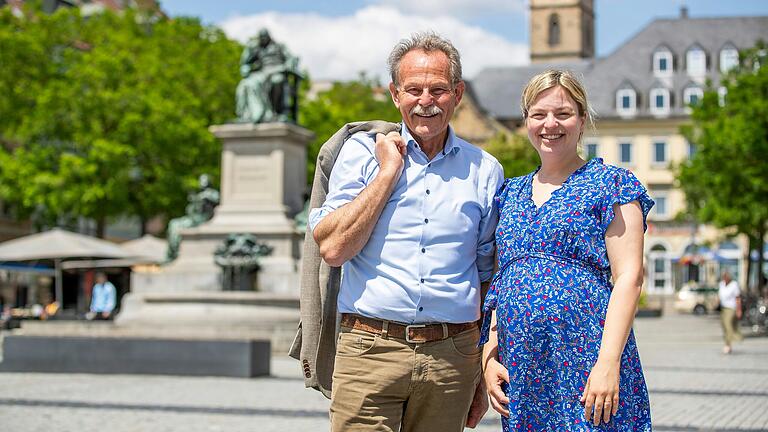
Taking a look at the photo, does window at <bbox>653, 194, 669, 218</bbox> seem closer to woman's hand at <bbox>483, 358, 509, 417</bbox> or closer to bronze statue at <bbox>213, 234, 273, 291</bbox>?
bronze statue at <bbox>213, 234, 273, 291</bbox>

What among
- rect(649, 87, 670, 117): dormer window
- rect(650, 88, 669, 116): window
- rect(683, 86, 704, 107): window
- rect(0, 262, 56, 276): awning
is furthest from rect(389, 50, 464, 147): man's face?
rect(650, 88, 669, 116): window

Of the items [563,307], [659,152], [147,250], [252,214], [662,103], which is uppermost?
[662,103]

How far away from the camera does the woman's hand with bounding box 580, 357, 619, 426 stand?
368 centimetres

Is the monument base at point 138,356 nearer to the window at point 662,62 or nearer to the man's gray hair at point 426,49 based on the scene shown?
the man's gray hair at point 426,49

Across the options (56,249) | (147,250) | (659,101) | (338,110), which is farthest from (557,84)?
(659,101)

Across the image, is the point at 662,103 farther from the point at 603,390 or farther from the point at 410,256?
the point at 603,390

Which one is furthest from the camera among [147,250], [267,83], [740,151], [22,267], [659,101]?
[659,101]

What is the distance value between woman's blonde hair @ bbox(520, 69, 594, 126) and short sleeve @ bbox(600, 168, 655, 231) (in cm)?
29

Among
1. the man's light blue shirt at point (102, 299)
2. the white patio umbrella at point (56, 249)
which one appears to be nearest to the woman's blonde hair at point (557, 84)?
the man's light blue shirt at point (102, 299)

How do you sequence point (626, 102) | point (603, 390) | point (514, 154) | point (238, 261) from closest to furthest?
1. point (603, 390)
2. point (238, 261)
3. point (514, 154)
4. point (626, 102)

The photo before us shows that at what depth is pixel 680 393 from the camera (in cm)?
1306

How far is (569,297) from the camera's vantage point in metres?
3.79

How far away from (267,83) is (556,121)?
1868cm

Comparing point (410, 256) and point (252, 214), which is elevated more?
point (252, 214)
